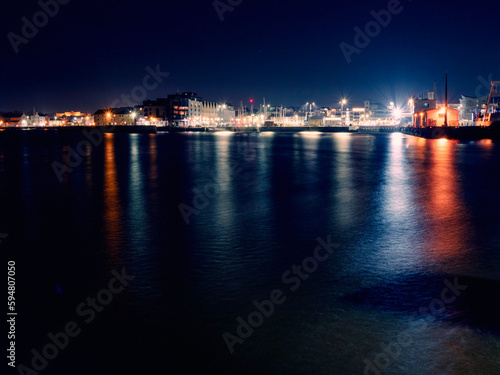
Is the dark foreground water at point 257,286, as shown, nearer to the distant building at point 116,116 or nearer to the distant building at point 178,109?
the distant building at point 178,109

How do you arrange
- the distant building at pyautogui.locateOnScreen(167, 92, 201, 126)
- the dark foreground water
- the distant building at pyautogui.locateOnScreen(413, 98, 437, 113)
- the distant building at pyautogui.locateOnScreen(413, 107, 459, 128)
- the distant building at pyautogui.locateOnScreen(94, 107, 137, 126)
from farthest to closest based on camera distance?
the distant building at pyautogui.locateOnScreen(94, 107, 137, 126)
the distant building at pyautogui.locateOnScreen(167, 92, 201, 126)
the distant building at pyautogui.locateOnScreen(413, 98, 437, 113)
the distant building at pyautogui.locateOnScreen(413, 107, 459, 128)
the dark foreground water

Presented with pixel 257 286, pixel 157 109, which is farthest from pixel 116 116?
pixel 257 286

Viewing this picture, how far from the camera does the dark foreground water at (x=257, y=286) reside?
4.90 m

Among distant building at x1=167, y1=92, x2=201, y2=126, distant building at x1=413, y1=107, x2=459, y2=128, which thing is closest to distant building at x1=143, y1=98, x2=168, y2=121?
distant building at x1=167, y1=92, x2=201, y2=126

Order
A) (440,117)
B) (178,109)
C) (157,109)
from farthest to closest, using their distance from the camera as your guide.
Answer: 1. (157,109)
2. (178,109)
3. (440,117)

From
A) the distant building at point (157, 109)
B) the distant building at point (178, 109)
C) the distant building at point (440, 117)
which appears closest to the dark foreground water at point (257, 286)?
the distant building at point (440, 117)

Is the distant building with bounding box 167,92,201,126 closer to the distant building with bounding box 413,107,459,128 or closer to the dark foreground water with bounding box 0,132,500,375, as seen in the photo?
the distant building with bounding box 413,107,459,128

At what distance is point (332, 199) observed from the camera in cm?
1605

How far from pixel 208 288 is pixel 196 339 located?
1.59 metres

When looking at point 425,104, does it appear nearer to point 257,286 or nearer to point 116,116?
point 257,286

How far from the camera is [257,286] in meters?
6.94

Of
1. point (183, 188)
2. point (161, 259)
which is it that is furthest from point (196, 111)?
point (161, 259)

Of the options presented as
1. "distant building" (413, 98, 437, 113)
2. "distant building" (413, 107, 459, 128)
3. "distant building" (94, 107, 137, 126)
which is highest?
"distant building" (94, 107, 137, 126)

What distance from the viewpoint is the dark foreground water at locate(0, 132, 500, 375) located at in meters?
4.90
